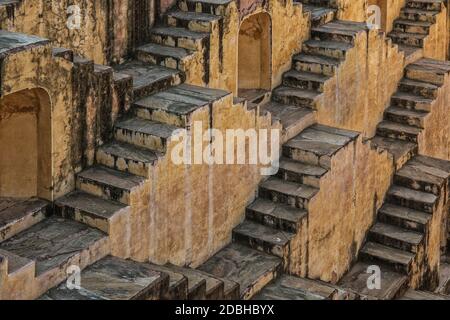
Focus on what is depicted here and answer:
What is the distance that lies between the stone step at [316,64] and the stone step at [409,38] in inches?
143

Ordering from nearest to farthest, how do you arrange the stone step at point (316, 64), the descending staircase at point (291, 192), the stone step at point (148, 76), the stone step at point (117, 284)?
the stone step at point (117, 284)
the descending staircase at point (291, 192)
the stone step at point (148, 76)
the stone step at point (316, 64)

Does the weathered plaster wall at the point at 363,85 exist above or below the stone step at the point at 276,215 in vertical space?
above

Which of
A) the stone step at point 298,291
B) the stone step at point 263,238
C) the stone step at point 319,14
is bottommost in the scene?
the stone step at point 298,291

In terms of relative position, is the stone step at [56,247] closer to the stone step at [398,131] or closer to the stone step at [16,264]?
the stone step at [16,264]

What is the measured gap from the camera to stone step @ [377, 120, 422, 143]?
49.0ft

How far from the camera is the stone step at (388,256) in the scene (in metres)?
12.6

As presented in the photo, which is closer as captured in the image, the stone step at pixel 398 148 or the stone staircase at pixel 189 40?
the stone staircase at pixel 189 40

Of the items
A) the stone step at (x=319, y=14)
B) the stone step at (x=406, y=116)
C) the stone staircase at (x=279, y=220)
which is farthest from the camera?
the stone step at (x=406, y=116)

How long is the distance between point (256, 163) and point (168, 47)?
1911 millimetres

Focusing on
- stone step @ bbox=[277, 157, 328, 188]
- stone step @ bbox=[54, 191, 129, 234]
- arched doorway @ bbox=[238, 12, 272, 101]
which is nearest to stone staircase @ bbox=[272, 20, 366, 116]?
arched doorway @ bbox=[238, 12, 272, 101]

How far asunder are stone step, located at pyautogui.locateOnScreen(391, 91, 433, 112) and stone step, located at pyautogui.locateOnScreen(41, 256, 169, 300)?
7572 mm

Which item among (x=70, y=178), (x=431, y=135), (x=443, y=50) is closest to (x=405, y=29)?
(x=443, y=50)

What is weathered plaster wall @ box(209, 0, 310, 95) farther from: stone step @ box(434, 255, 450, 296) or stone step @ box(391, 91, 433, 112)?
stone step @ box(434, 255, 450, 296)

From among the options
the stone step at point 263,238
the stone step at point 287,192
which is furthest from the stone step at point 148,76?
the stone step at point 263,238
